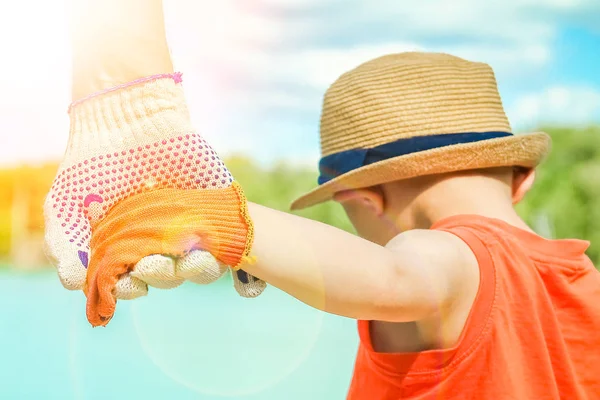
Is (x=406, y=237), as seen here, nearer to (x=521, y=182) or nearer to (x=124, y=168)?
(x=124, y=168)

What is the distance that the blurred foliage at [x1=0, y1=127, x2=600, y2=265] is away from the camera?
4.27 m

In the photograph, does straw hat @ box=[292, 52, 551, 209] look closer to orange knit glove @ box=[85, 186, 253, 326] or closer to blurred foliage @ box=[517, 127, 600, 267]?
orange knit glove @ box=[85, 186, 253, 326]

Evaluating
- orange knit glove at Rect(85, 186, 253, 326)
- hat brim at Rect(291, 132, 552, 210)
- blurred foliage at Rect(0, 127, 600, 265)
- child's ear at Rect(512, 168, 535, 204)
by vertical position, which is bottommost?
blurred foliage at Rect(0, 127, 600, 265)

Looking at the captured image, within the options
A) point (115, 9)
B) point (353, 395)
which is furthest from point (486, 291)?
point (115, 9)

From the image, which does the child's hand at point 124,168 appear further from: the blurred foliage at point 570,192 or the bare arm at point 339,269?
the blurred foliage at point 570,192

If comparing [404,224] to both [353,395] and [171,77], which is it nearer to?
[353,395]

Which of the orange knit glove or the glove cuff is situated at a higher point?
the glove cuff

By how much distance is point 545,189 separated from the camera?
4.49 meters

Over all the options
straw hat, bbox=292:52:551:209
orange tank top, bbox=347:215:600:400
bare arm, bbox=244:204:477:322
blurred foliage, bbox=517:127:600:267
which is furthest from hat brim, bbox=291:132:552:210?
blurred foliage, bbox=517:127:600:267

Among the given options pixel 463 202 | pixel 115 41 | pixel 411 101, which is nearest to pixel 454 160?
pixel 463 202

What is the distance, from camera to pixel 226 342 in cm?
355

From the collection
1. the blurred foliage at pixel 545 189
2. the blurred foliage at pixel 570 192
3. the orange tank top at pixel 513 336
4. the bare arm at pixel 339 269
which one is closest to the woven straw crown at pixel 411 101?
the orange tank top at pixel 513 336

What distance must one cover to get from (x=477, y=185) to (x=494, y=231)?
168 mm

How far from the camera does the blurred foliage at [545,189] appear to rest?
4266 millimetres
